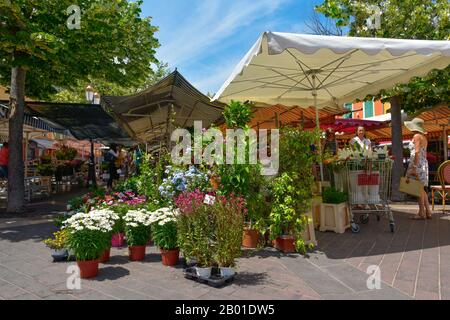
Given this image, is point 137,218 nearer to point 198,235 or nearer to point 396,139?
point 198,235

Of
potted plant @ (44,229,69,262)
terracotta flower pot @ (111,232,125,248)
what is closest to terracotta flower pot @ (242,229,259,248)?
terracotta flower pot @ (111,232,125,248)

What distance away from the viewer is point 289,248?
468 centimetres

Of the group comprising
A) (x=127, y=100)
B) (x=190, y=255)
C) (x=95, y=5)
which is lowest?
(x=190, y=255)

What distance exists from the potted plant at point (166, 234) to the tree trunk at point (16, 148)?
6056 mm

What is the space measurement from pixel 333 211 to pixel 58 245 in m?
3.99

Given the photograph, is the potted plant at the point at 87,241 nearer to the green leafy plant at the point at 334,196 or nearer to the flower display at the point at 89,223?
the flower display at the point at 89,223

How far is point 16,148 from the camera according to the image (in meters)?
8.61

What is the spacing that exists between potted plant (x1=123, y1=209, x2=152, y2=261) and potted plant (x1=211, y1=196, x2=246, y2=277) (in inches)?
38.8

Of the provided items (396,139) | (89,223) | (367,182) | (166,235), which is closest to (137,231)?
(166,235)

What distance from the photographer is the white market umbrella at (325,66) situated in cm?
416

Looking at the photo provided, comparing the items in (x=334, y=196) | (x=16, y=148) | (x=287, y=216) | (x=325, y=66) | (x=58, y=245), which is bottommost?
(x=58, y=245)

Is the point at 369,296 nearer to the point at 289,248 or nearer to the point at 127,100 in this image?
the point at 289,248
